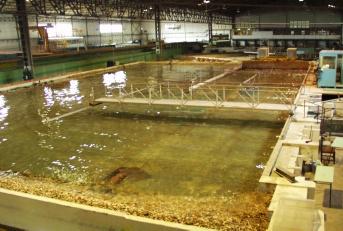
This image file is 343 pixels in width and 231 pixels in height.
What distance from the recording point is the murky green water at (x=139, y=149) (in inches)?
414

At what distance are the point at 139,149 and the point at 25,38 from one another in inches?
858

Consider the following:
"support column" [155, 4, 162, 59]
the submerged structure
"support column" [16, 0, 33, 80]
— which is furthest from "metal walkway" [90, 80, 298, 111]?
"support column" [155, 4, 162, 59]

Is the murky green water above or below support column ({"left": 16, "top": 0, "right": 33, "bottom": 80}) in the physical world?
below

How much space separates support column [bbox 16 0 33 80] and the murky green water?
11.4 m

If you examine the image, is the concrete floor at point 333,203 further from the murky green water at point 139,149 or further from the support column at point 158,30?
the support column at point 158,30

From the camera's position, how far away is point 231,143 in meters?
13.6

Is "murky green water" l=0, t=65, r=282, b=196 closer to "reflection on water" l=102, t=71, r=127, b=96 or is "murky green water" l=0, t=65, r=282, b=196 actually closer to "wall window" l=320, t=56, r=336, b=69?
"reflection on water" l=102, t=71, r=127, b=96

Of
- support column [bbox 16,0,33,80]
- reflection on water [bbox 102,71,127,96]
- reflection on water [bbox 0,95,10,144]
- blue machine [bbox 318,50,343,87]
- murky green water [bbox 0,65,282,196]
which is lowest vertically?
murky green water [bbox 0,65,282,196]

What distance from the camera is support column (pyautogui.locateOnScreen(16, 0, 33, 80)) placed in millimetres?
29312

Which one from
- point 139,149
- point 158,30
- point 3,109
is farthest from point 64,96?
point 158,30

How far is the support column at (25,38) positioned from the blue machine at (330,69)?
22.6 m

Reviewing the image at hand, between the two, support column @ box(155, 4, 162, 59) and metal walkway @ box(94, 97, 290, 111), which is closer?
metal walkway @ box(94, 97, 290, 111)

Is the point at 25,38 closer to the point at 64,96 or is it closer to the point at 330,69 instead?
the point at 64,96

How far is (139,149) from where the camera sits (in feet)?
43.3
